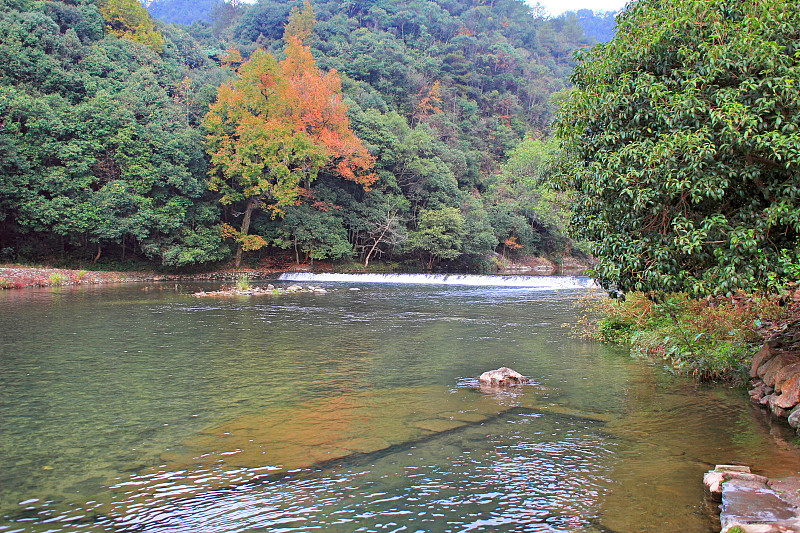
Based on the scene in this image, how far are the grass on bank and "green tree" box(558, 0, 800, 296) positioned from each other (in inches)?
57.7

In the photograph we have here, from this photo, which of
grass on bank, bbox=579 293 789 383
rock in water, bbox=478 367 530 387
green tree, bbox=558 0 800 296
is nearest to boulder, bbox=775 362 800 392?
grass on bank, bbox=579 293 789 383

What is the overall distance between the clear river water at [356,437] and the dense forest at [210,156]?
12.5 ft

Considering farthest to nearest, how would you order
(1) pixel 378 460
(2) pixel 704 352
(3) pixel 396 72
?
1. (3) pixel 396 72
2. (2) pixel 704 352
3. (1) pixel 378 460

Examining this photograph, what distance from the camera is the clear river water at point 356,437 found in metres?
4.61

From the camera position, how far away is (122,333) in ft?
44.6

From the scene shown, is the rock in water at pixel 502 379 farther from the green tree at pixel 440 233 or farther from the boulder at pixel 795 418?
the green tree at pixel 440 233

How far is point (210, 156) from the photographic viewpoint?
1412 inches

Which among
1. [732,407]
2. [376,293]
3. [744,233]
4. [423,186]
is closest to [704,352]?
[732,407]

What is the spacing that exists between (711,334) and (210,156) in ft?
107

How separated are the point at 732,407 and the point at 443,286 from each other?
22646 mm

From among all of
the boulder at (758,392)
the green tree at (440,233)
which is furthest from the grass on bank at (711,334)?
the green tree at (440,233)

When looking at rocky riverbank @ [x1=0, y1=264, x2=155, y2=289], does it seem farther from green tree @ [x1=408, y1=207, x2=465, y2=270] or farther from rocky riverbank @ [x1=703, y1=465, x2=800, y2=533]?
rocky riverbank @ [x1=703, y1=465, x2=800, y2=533]

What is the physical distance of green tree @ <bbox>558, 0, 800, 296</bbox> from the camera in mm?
5664

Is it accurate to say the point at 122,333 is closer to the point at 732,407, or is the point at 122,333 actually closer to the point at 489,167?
the point at 732,407
